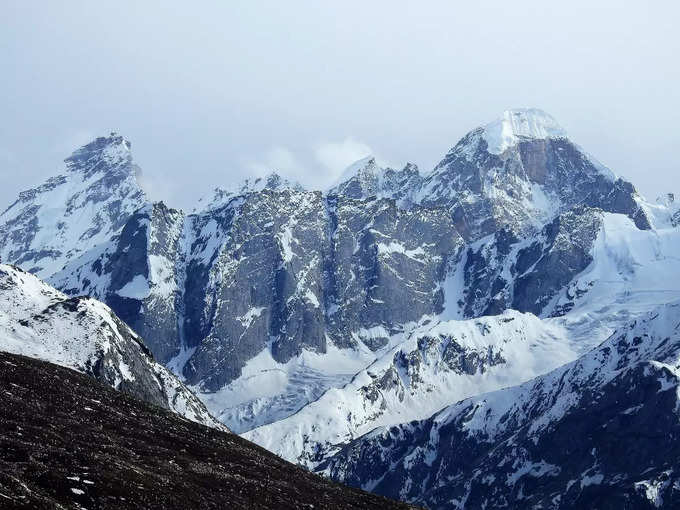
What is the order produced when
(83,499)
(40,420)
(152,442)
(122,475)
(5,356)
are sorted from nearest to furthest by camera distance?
(83,499)
(122,475)
(40,420)
(152,442)
(5,356)

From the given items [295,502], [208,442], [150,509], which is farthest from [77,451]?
[208,442]

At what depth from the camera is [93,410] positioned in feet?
546

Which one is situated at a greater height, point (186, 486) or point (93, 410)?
point (93, 410)

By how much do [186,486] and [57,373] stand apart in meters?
79.1

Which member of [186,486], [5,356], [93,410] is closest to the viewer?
[186,486]

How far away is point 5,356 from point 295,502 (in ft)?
223

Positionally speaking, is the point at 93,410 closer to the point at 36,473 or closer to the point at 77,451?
the point at 77,451

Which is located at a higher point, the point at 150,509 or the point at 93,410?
the point at 93,410

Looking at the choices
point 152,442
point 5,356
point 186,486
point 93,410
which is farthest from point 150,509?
point 5,356

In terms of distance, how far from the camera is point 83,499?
10469 cm

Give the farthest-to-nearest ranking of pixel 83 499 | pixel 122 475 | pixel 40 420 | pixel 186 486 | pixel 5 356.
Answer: pixel 5 356 → pixel 40 420 → pixel 186 486 → pixel 122 475 → pixel 83 499

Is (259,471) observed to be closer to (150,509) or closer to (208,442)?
(208,442)

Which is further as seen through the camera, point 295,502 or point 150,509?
point 295,502

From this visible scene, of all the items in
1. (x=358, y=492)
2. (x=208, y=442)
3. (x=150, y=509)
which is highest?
(x=208, y=442)
